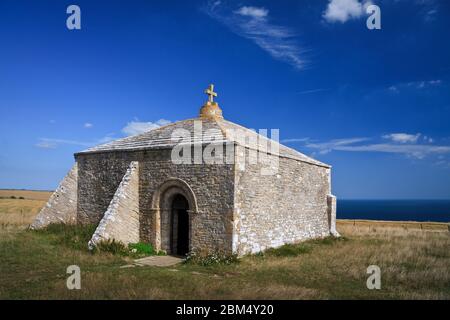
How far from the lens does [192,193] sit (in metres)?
12.1

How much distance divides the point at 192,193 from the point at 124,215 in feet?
9.22

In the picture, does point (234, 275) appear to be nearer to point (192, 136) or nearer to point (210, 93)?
point (192, 136)

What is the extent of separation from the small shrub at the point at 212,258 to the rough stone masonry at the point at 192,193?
0.18 metres

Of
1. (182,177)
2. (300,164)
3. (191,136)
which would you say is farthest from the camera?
(300,164)

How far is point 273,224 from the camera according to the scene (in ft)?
44.2

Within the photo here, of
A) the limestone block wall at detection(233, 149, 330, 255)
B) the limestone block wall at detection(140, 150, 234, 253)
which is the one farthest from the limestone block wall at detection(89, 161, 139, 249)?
the limestone block wall at detection(233, 149, 330, 255)

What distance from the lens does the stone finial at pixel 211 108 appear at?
15.9 m

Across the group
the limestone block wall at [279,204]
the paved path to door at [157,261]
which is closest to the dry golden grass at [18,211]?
the paved path to door at [157,261]

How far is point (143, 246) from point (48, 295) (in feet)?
18.0

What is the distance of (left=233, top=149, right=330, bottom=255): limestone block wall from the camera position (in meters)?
11.7

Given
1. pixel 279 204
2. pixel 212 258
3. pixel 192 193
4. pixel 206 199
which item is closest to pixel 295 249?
pixel 279 204

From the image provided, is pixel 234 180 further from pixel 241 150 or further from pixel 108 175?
pixel 108 175

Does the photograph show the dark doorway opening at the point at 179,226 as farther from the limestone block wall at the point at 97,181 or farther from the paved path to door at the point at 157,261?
the limestone block wall at the point at 97,181

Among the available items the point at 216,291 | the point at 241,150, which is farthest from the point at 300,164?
the point at 216,291
